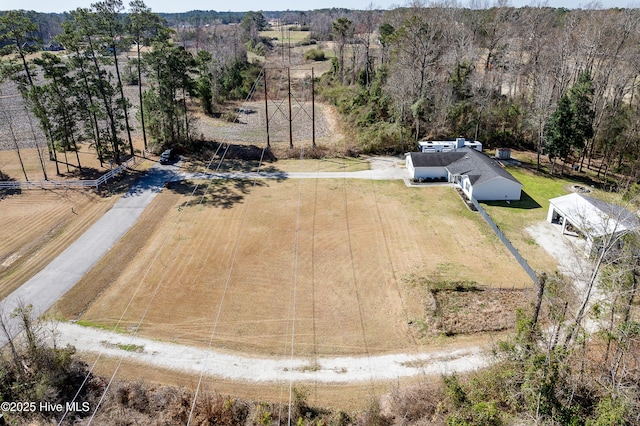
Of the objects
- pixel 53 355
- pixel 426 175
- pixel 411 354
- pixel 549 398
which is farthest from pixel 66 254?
pixel 426 175

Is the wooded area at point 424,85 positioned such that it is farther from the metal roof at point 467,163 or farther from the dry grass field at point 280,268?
the dry grass field at point 280,268

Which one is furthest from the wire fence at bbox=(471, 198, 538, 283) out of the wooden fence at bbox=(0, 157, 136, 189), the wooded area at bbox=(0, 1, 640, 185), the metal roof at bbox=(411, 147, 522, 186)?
the wooden fence at bbox=(0, 157, 136, 189)

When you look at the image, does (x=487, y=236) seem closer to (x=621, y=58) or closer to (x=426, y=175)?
(x=426, y=175)

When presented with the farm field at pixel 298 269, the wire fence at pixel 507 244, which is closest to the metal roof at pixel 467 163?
the wire fence at pixel 507 244

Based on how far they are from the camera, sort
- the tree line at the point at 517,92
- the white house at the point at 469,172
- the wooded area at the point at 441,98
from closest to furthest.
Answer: the wooded area at the point at 441,98, the white house at the point at 469,172, the tree line at the point at 517,92

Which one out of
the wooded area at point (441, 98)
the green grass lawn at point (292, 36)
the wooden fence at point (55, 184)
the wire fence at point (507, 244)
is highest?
the green grass lawn at point (292, 36)

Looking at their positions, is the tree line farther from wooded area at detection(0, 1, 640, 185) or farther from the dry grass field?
the dry grass field

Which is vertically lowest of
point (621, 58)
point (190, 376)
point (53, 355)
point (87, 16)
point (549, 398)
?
point (190, 376)
